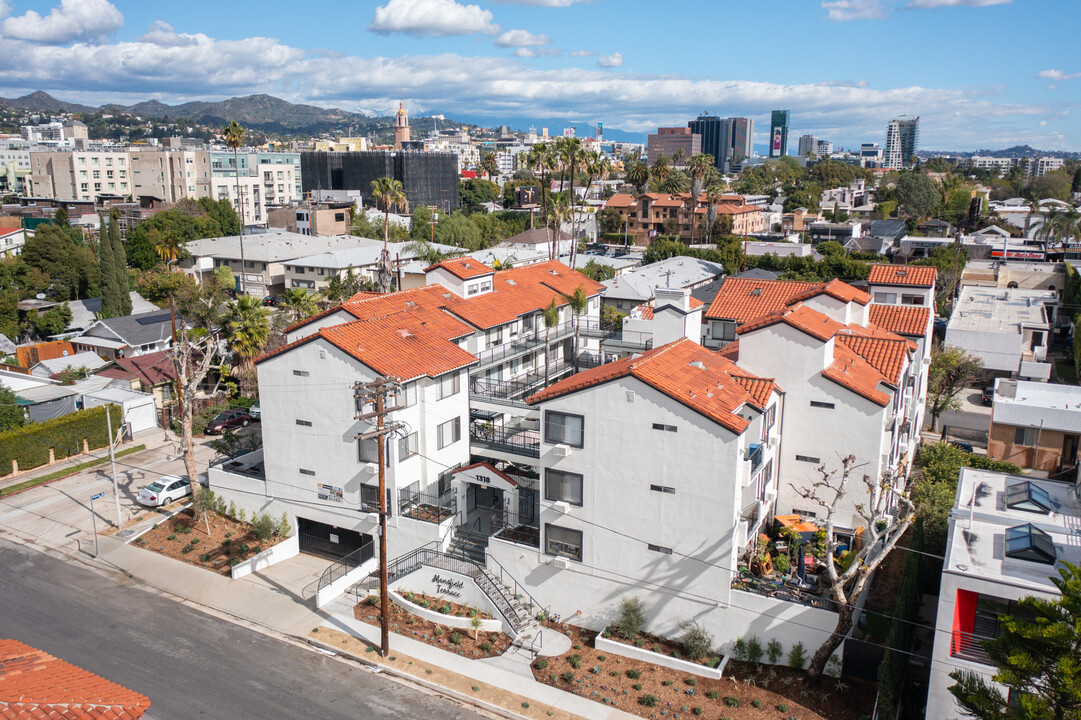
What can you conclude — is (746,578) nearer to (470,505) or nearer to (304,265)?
(470,505)

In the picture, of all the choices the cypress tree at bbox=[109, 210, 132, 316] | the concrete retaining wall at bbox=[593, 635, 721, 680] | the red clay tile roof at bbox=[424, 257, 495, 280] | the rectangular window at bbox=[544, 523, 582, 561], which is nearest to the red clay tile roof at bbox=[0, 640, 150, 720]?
the concrete retaining wall at bbox=[593, 635, 721, 680]

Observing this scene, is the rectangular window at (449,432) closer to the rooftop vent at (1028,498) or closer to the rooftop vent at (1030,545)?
the rooftop vent at (1030,545)

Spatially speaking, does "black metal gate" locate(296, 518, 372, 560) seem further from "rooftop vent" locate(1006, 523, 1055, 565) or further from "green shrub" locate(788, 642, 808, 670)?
"rooftop vent" locate(1006, 523, 1055, 565)

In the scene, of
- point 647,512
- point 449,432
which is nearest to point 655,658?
point 647,512

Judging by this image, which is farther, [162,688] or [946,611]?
Result: [162,688]

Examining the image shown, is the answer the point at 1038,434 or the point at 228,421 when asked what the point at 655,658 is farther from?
the point at 228,421

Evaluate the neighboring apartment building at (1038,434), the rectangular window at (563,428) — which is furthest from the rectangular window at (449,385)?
the neighboring apartment building at (1038,434)

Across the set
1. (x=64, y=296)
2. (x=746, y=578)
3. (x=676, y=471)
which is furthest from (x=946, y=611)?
(x=64, y=296)
